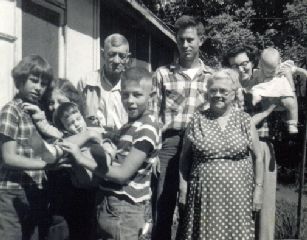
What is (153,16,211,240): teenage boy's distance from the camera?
14.2 ft

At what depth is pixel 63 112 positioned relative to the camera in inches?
129

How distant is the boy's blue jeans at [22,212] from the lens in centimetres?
304

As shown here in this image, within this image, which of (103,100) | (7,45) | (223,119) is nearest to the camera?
(223,119)

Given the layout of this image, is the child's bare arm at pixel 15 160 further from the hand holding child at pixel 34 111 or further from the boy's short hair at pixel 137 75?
the boy's short hair at pixel 137 75

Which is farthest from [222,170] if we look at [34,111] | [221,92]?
[34,111]

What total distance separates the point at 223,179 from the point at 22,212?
147cm

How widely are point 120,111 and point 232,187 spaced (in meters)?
1.04

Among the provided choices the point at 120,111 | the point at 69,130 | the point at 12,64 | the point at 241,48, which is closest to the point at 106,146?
the point at 69,130

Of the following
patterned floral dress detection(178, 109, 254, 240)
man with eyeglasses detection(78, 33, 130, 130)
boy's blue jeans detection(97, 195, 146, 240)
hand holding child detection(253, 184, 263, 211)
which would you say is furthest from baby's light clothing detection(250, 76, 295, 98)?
boy's blue jeans detection(97, 195, 146, 240)

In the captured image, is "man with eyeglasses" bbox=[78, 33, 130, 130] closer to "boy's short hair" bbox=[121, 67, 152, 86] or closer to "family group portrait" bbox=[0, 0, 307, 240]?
"family group portrait" bbox=[0, 0, 307, 240]

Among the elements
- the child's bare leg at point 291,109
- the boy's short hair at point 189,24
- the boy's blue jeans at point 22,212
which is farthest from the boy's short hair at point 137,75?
the child's bare leg at point 291,109

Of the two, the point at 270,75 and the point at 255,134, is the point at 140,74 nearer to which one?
the point at 255,134

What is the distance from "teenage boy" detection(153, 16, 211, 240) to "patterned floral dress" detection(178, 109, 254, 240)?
514mm

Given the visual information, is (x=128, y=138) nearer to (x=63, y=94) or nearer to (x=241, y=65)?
(x=63, y=94)
